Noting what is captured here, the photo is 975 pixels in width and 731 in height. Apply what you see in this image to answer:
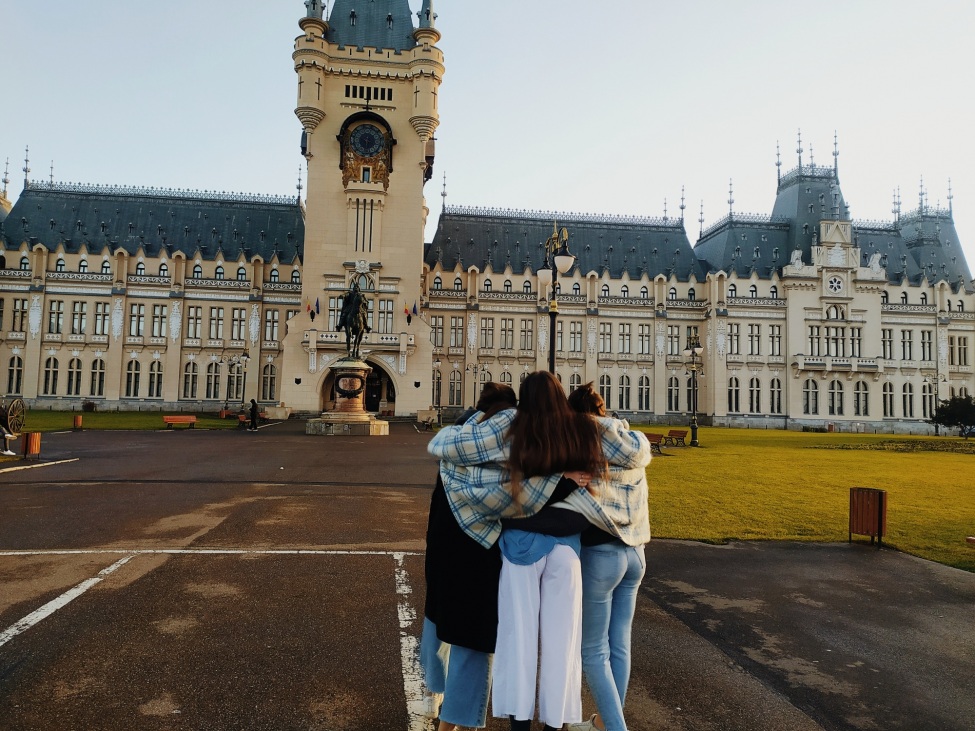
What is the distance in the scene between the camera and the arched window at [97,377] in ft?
188

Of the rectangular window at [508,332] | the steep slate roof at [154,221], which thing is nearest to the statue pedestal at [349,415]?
the rectangular window at [508,332]

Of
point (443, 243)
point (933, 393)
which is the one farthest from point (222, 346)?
point (933, 393)

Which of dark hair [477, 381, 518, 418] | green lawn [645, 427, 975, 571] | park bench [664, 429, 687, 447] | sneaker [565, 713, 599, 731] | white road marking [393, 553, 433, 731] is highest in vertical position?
dark hair [477, 381, 518, 418]

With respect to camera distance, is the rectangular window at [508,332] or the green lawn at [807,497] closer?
the green lawn at [807,497]

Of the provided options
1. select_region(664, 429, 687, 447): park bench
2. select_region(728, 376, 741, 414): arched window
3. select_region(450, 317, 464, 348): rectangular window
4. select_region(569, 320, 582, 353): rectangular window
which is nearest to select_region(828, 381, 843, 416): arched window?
select_region(728, 376, 741, 414): arched window

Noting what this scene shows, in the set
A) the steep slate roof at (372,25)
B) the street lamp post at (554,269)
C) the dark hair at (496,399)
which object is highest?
the steep slate roof at (372,25)

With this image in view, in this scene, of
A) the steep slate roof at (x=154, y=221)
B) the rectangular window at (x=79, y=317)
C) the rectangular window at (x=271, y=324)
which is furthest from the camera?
the rectangular window at (x=271, y=324)

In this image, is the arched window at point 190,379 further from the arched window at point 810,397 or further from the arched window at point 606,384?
the arched window at point 810,397

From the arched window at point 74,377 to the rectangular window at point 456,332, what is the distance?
33213mm

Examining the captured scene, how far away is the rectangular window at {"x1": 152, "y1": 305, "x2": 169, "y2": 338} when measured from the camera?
58.5 m

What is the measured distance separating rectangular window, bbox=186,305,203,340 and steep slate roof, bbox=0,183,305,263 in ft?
17.8

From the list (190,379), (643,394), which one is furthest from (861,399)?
(190,379)

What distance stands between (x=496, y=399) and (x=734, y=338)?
2481 inches

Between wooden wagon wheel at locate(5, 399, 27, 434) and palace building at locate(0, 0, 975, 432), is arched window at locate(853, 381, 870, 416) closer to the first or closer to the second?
palace building at locate(0, 0, 975, 432)
